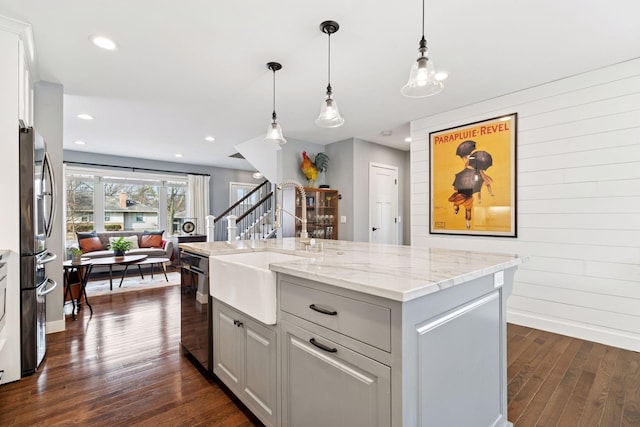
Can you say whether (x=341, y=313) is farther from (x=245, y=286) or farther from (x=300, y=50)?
(x=300, y=50)

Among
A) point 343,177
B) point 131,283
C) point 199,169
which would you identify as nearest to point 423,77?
point 343,177

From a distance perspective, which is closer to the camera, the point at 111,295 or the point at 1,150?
the point at 1,150

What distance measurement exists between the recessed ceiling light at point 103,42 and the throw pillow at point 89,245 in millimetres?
4772

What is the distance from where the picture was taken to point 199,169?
7.95 meters

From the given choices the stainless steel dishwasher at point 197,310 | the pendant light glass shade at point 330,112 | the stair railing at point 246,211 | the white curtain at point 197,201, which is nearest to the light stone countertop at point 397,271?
the stainless steel dishwasher at point 197,310

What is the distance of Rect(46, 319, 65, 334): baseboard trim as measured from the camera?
304 cm

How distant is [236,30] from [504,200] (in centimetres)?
315

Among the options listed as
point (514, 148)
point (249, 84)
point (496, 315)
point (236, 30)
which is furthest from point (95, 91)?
point (514, 148)

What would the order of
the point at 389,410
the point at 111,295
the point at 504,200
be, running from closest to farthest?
the point at 389,410, the point at 504,200, the point at 111,295

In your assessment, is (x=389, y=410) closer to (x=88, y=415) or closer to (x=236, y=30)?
(x=88, y=415)

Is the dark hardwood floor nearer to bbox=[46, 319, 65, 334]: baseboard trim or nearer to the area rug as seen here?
bbox=[46, 319, 65, 334]: baseboard trim

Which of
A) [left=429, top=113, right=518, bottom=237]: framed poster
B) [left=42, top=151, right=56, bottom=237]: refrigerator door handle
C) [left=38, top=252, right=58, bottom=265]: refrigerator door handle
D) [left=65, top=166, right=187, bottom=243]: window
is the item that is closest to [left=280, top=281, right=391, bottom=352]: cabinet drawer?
[left=38, top=252, right=58, bottom=265]: refrigerator door handle

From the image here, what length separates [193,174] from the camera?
7715 mm

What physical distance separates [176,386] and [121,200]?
6.20 m
